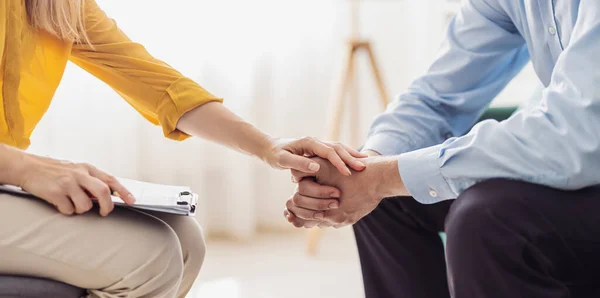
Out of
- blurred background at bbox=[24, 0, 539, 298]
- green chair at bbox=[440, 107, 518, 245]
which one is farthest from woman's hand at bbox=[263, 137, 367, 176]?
blurred background at bbox=[24, 0, 539, 298]

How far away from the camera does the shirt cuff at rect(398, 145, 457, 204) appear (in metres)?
1.19

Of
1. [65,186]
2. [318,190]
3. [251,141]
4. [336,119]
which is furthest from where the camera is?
[336,119]

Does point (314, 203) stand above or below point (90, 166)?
below

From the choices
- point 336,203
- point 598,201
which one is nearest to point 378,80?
point 336,203

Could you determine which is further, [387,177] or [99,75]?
[99,75]

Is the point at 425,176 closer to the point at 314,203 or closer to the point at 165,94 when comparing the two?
Answer: the point at 314,203

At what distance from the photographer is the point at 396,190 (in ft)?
4.21

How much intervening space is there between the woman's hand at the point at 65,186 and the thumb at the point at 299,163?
0.44m

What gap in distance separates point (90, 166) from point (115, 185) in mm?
56

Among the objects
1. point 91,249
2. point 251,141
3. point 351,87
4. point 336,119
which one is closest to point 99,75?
point 251,141

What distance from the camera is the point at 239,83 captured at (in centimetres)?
289

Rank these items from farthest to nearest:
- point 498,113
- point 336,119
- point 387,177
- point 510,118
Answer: point 336,119 → point 498,113 → point 387,177 → point 510,118

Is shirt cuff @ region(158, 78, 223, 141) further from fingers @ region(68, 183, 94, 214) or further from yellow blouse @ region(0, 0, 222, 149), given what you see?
fingers @ region(68, 183, 94, 214)

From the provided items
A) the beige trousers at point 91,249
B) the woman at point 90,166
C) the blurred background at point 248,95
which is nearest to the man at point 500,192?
the woman at point 90,166
